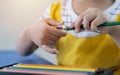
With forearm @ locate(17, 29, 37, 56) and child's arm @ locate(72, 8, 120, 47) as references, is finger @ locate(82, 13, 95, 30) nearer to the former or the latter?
child's arm @ locate(72, 8, 120, 47)

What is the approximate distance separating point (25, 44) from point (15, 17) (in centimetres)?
46

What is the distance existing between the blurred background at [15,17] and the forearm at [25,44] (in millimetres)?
402

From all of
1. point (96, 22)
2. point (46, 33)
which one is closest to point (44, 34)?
point (46, 33)

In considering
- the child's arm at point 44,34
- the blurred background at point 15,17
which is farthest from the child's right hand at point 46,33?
the blurred background at point 15,17

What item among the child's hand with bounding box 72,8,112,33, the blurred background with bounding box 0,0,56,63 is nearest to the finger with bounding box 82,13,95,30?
the child's hand with bounding box 72,8,112,33

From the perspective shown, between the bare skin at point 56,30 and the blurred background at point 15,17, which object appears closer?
the bare skin at point 56,30

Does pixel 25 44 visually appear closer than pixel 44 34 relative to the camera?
No

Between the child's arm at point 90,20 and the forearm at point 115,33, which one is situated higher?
the child's arm at point 90,20

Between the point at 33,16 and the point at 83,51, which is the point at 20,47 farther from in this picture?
the point at 33,16

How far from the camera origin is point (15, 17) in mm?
972

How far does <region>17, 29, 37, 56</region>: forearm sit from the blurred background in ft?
1.32

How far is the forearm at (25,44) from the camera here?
A: 0.52 meters

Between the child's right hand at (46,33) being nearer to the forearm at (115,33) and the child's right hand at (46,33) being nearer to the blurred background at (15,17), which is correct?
the forearm at (115,33)

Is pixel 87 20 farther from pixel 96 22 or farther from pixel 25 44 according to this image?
pixel 25 44
